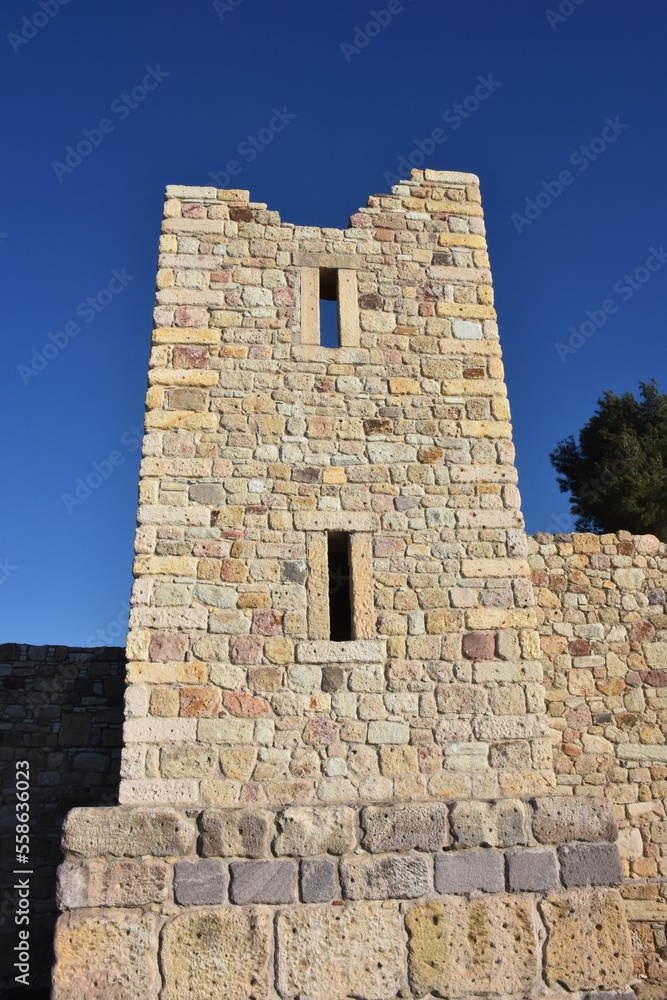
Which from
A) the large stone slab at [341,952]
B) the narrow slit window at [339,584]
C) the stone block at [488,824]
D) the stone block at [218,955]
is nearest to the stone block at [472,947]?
the large stone slab at [341,952]

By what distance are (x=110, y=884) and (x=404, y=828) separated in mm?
1741

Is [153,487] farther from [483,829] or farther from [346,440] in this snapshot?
[483,829]

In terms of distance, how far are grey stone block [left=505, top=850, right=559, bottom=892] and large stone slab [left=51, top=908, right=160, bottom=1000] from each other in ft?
6.89

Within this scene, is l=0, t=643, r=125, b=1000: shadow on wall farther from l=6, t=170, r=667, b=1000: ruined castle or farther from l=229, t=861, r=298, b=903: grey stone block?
l=229, t=861, r=298, b=903: grey stone block

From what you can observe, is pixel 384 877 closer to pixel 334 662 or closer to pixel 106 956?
pixel 334 662

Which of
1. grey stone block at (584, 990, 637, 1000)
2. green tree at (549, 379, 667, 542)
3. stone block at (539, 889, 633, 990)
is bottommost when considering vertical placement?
grey stone block at (584, 990, 637, 1000)

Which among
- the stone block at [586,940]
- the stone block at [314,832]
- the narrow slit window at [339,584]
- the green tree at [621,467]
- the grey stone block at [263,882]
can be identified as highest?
the green tree at [621,467]

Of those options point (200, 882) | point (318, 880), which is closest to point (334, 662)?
point (318, 880)

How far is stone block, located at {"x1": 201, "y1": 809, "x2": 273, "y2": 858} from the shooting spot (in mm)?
4574

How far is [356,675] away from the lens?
5328mm

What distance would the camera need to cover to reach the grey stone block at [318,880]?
4496 mm

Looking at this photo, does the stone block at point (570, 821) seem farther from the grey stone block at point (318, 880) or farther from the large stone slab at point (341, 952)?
the grey stone block at point (318, 880)

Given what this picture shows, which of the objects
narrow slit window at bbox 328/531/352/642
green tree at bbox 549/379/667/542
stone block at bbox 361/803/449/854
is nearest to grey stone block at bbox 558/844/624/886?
stone block at bbox 361/803/449/854

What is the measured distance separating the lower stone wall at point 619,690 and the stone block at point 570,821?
2.20 m
